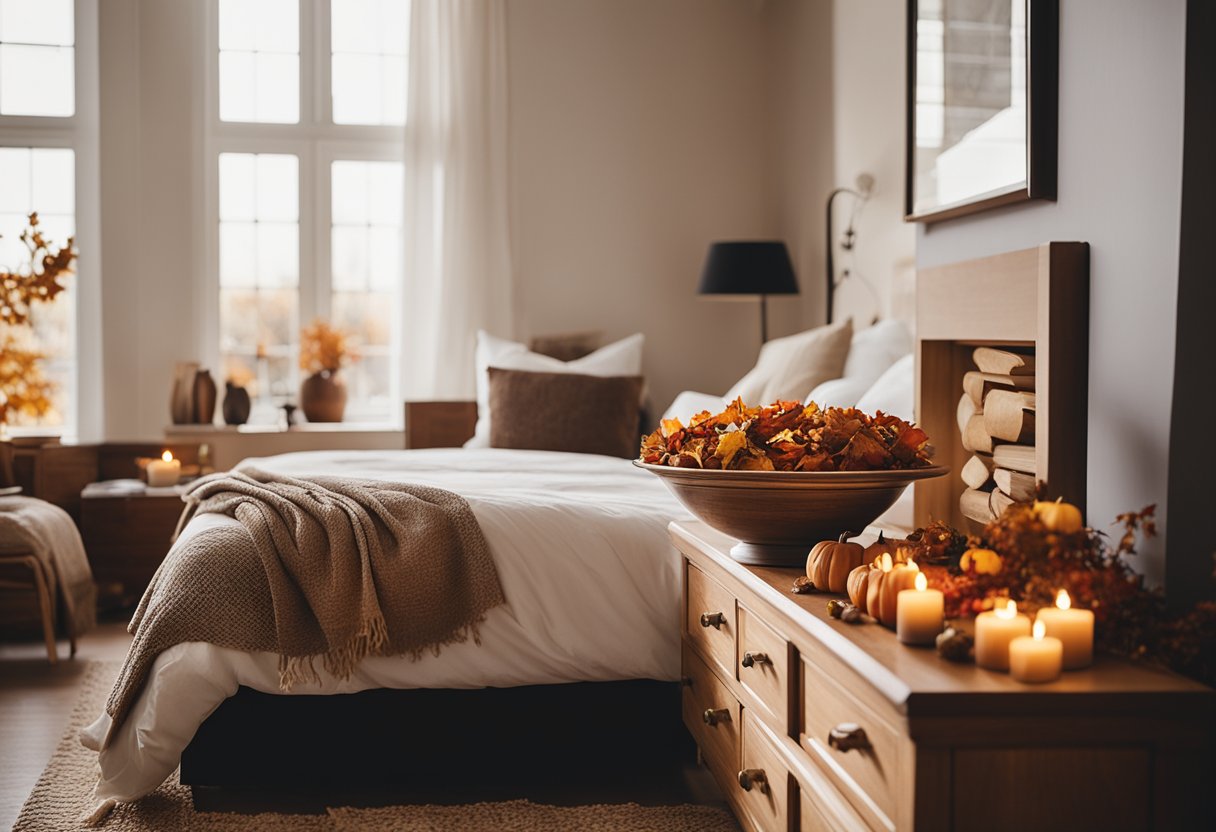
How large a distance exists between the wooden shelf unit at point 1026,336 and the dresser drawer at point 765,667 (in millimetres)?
462

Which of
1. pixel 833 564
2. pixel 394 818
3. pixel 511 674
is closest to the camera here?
pixel 833 564

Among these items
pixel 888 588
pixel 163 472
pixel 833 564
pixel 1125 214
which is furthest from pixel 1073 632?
pixel 163 472

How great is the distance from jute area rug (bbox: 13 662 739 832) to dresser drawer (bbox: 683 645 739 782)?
15 centimetres

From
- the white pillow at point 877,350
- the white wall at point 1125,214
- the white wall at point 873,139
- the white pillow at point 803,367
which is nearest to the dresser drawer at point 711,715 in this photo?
the white wall at point 1125,214

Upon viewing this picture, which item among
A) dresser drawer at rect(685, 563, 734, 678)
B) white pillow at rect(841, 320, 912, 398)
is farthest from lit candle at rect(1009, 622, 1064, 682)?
white pillow at rect(841, 320, 912, 398)

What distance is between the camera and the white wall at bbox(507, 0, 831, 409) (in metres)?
5.43

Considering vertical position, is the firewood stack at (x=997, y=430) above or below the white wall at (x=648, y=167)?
below

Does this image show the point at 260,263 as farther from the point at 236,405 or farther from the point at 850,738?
the point at 850,738

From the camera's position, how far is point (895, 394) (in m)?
2.69

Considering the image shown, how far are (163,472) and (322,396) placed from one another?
96 cm

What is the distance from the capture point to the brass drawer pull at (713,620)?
2.08 metres

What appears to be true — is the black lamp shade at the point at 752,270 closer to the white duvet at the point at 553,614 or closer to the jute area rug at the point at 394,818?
the white duvet at the point at 553,614

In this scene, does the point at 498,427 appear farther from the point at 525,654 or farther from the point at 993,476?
the point at 993,476

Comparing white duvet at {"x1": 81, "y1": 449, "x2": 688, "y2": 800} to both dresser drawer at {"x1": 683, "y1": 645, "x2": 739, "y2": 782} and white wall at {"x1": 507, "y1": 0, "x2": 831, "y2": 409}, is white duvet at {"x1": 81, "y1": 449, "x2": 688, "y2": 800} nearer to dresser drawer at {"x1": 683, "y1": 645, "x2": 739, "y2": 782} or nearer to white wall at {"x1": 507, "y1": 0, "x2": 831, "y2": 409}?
dresser drawer at {"x1": 683, "y1": 645, "x2": 739, "y2": 782}
